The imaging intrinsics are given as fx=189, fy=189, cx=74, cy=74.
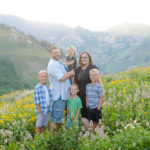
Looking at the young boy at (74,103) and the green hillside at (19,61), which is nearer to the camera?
the young boy at (74,103)

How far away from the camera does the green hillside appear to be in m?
66.7

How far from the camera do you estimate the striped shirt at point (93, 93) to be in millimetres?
5027

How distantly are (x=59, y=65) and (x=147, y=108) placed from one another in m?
3.18

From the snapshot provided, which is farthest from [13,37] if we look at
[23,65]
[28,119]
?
[28,119]

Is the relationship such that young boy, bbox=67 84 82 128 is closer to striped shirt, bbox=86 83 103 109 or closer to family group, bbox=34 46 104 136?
family group, bbox=34 46 104 136

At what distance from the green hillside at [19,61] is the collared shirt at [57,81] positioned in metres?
49.4

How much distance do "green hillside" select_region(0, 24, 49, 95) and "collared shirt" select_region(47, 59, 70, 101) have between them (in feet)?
162

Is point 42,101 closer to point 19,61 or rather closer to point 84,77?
point 84,77

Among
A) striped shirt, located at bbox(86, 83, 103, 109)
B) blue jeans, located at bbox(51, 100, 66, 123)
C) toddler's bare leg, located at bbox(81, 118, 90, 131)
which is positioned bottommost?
toddler's bare leg, located at bbox(81, 118, 90, 131)

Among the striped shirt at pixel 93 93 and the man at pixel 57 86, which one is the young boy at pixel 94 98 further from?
the man at pixel 57 86

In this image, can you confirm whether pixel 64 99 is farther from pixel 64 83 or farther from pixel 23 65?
pixel 23 65

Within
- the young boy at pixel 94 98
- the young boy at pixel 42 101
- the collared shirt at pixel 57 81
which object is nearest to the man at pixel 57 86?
the collared shirt at pixel 57 81

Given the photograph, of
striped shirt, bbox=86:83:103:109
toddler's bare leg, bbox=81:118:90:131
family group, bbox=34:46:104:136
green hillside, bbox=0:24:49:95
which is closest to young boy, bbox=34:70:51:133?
family group, bbox=34:46:104:136

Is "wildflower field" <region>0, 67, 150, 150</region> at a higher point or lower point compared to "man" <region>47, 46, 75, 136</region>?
lower
